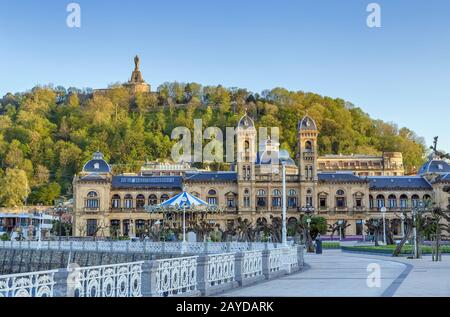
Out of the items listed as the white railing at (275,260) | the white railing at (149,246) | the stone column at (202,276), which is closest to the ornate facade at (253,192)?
the white railing at (149,246)

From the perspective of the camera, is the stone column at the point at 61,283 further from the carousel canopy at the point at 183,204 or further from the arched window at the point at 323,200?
the arched window at the point at 323,200

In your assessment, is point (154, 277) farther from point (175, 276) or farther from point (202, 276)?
point (202, 276)

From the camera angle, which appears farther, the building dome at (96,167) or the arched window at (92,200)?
the building dome at (96,167)

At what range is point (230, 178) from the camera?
9369 cm

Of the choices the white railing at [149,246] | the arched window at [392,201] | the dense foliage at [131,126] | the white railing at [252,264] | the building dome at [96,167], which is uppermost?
the dense foliage at [131,126]

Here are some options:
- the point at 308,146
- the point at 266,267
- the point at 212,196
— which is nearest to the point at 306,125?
the point at 308,146

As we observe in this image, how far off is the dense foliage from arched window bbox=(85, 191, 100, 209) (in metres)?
28.6

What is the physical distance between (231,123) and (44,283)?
5240 inches

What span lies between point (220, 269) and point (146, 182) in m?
75.3

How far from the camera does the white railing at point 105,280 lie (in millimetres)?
12693

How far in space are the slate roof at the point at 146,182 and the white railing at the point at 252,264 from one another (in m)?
70.9

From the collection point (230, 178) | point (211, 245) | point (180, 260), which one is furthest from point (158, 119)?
point (180, 260)

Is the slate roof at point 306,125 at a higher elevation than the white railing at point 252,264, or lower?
higher

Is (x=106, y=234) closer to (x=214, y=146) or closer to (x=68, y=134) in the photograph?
(x=214, y=146)
